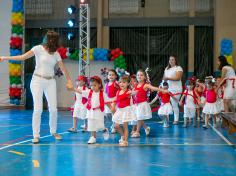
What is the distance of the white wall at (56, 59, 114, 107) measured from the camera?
16.7 metres

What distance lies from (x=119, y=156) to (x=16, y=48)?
11.8 m

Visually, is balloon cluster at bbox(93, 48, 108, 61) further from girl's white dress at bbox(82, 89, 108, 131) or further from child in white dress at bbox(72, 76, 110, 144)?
girl's white dress at bbox(82, 89, 108, 131)

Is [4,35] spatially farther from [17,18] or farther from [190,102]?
[190,102]

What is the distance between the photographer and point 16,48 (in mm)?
16000

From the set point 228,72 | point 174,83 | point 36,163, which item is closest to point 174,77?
point 174,83

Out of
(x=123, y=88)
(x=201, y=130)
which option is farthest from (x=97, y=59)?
(x=123, y=88)

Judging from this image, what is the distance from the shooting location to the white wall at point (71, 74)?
16.7 meters

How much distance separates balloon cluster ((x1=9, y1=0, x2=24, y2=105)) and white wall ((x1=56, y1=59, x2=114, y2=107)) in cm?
176

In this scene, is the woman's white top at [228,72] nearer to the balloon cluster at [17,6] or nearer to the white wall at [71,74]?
the white wall at [71,74]

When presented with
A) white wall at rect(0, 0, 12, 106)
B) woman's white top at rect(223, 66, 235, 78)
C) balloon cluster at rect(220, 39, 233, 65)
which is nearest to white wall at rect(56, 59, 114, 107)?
white wall at rect(0, 0, 12, 106)

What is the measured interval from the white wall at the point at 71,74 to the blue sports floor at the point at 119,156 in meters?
9.15

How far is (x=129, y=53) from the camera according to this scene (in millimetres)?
17406

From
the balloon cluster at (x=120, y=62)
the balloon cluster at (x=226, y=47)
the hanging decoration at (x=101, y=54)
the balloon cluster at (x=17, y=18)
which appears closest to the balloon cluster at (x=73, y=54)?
the hanging decoration at (x=101, y=54)

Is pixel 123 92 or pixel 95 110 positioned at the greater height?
pixel 123 92
